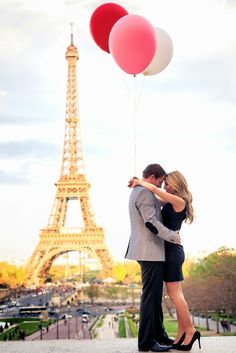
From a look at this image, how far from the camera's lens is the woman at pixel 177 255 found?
8.70 ft

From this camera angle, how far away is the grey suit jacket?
2.59 meters

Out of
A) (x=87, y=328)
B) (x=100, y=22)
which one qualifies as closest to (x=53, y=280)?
(x=87, y=328)

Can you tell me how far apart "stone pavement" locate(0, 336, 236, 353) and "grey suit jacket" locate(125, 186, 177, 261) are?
45 cm

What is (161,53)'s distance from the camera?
3.46m

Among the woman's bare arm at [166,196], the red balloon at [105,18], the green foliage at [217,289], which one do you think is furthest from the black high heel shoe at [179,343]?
the green foliage at [217,289]

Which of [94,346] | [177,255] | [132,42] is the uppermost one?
[132,42]

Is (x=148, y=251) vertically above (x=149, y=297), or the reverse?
(x=148, y=251)

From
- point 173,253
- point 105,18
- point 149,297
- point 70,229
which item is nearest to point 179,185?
point 173,253

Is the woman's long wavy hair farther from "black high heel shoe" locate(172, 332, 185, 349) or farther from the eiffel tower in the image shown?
the eiffel tower

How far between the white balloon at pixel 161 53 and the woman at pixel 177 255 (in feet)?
3.45

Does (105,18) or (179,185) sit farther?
(105,18)

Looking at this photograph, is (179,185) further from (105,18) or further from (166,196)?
(105,18)

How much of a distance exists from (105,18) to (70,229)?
20.4m

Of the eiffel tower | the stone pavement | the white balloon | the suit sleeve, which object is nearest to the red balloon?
the white balloon
